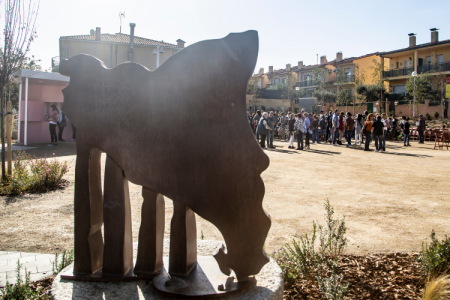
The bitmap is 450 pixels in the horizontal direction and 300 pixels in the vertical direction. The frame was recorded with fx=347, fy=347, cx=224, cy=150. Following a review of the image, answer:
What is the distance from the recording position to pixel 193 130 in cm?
233

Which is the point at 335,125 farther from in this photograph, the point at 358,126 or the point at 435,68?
the point at 435,68

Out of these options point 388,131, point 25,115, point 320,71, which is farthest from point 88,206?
point 320,71

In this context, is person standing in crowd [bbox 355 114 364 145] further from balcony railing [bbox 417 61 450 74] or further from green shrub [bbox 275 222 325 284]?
balcony railing [bbox 417 61 450 74]

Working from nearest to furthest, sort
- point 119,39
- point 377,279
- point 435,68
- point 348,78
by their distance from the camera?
1. point 377,279
2. point 119,39
3. point 435,68
4. point 348,78

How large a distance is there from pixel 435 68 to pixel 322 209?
3807 centimetres

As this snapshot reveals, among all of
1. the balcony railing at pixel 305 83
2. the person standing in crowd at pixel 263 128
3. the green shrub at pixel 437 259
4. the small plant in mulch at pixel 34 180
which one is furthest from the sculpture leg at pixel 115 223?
the balcony railing at pixel 305 83

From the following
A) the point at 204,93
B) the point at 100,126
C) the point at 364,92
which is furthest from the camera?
the point at 364,92

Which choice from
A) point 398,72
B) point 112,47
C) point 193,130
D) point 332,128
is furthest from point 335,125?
point 398,72

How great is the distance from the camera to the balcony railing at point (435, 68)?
35.6 meters

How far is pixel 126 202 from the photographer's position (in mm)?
2592

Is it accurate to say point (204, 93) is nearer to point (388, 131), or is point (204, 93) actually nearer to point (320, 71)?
point (388, 131)

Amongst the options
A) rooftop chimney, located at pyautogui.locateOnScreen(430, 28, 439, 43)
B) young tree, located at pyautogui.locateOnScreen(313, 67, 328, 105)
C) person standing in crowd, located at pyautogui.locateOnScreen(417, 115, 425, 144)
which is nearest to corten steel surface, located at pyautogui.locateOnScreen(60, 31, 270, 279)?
person standing in crowd, located at pyautogui.locateOnScreen(417, 115, 425, 144)

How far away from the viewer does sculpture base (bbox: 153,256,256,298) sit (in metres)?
2.29

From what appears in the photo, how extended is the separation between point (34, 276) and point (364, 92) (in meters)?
41.3
